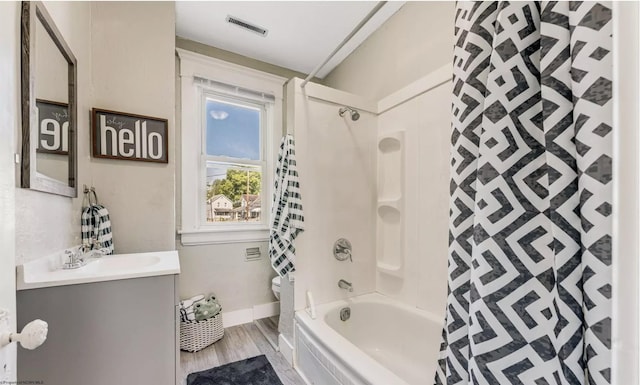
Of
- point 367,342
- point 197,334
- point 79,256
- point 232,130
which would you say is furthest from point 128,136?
point 367,342

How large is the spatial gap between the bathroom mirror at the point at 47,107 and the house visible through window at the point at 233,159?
111 centimetres

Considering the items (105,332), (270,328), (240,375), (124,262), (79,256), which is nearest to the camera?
(105,332)

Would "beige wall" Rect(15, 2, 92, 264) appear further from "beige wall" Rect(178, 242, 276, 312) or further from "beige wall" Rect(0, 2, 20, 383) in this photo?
"beige wall" Rect(178, 242, 276, 312)

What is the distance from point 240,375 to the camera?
166cm

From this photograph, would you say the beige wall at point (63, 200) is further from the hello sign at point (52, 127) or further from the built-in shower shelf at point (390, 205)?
the built-in shower shelf at point (390, 205)

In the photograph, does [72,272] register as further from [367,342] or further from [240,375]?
[367,342]

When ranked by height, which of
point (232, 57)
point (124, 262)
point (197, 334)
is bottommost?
point (197, 334)

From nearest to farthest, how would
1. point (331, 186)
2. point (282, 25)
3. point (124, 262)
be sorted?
1. point (124, 262)
2. point (331, 186)
3. point (282, 25)

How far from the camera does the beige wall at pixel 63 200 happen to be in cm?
91

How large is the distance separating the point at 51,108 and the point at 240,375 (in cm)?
179

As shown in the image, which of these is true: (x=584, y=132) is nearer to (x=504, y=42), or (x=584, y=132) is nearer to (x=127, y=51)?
(x=504, y=42)

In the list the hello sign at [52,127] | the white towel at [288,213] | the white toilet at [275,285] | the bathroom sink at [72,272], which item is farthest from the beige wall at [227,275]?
the hello sign at [52,127]
